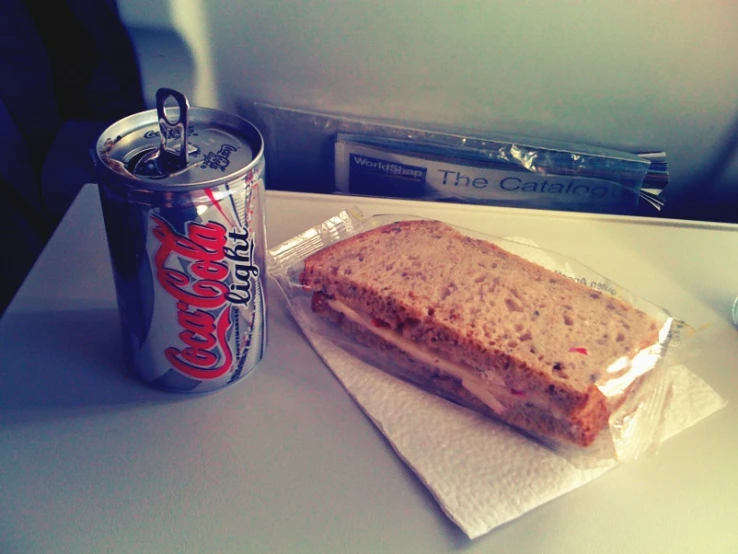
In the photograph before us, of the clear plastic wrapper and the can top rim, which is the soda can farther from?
the clear plastic wrapper

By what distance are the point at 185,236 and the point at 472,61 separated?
1.75ft

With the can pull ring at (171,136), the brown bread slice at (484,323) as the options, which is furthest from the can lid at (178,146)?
the brown bread slice at (484,323)

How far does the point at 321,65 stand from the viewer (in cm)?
83

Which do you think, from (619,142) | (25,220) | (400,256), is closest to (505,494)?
(400,256)

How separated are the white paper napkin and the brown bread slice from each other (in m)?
0.02

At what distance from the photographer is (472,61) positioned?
821mm

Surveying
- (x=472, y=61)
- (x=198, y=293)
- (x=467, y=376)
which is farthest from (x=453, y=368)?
(x=472, y=61)

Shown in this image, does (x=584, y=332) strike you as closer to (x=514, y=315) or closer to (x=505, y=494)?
(x=514, y=315)

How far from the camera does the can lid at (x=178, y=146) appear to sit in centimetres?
46

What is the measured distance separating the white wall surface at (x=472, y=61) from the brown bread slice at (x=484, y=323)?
0.25 metres

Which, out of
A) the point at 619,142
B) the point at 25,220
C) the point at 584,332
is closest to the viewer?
the point at 584,332

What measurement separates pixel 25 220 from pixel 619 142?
40.4 inches

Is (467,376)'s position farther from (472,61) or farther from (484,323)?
(472,61)

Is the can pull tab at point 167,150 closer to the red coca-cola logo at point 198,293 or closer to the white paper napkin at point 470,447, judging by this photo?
the red coca-cola logo at point 198,293
